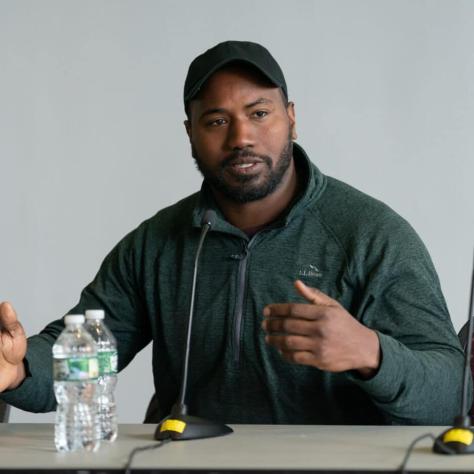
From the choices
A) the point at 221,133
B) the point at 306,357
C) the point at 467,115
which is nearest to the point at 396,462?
the point at 306,357

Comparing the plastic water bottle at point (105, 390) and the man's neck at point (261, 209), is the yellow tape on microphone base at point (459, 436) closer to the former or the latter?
the plastic water bottle at point (105, 390)

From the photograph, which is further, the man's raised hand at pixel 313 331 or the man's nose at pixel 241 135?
the man's nose at pixel 241 135

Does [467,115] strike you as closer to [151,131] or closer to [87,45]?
[151,131]

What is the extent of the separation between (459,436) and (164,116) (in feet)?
8.38

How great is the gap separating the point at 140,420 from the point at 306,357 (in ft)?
7.24

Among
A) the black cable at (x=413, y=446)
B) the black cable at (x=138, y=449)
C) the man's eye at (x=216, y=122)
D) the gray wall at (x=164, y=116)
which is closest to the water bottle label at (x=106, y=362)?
the black cable at (x=138, y=449)

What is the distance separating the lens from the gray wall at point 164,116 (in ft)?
12.5

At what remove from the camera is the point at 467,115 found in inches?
150

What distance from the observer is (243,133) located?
8.21ft

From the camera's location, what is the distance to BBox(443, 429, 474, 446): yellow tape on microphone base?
165 centimetres

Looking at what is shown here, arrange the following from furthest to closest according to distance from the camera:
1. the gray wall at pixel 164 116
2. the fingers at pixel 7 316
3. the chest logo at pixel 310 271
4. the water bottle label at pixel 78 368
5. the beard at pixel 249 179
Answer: the gray wall at pixel 164 116 < the beard at pixel 249 179 < the chest logo at pixel 310 271 < the fingers at pixel 7 316 < the water bottle label at pixel 78 368

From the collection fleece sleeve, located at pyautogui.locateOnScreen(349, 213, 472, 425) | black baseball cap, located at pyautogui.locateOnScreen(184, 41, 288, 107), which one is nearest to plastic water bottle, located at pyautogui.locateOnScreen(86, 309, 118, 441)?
fleece sleeve, located at pyautogui.locateOnScreen(349, 213, 472, 425)

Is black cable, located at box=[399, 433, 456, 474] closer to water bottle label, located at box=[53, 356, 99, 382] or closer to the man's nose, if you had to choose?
water bottle label, located at box=[53, 356, 99, 382]

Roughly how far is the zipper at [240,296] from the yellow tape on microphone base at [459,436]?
84cm
